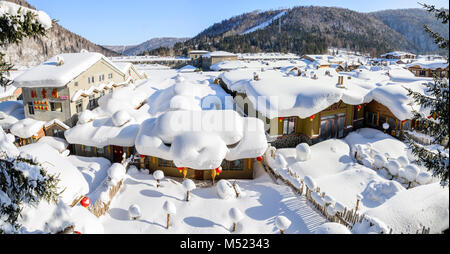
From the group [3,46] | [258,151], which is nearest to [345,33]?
[258,151]

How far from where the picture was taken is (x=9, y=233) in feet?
18.3

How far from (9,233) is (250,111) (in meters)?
21.0

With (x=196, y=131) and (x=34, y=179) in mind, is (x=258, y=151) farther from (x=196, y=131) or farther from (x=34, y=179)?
(x=34, y=179)

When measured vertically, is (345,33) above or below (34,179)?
above

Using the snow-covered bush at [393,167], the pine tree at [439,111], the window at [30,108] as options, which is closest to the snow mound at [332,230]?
the pine tree at [439,111]

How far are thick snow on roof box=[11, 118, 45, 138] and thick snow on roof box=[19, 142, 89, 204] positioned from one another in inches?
327

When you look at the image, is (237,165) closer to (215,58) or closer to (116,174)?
(116,174)

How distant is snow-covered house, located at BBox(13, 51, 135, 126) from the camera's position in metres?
23.0

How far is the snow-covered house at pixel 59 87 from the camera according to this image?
23.0 metres

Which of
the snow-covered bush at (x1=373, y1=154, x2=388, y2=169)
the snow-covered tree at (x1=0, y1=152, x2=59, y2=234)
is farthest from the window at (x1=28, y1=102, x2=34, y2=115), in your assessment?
the snow-covered bush at (x1=373, y1=154, x2=388, y2=169)

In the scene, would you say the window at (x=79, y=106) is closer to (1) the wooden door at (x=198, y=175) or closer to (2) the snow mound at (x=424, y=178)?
(1) the wooden door at (x=198, y=175)

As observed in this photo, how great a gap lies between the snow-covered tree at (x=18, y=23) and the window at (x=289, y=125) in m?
18.2

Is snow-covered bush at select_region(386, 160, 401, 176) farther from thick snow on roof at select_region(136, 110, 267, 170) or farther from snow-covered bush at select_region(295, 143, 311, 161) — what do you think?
thick snow on roof at select_region(136, 110, 267, 170)

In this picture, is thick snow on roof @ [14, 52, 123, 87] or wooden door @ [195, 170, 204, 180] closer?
wooden door @ [195, 170, 204, 180]
